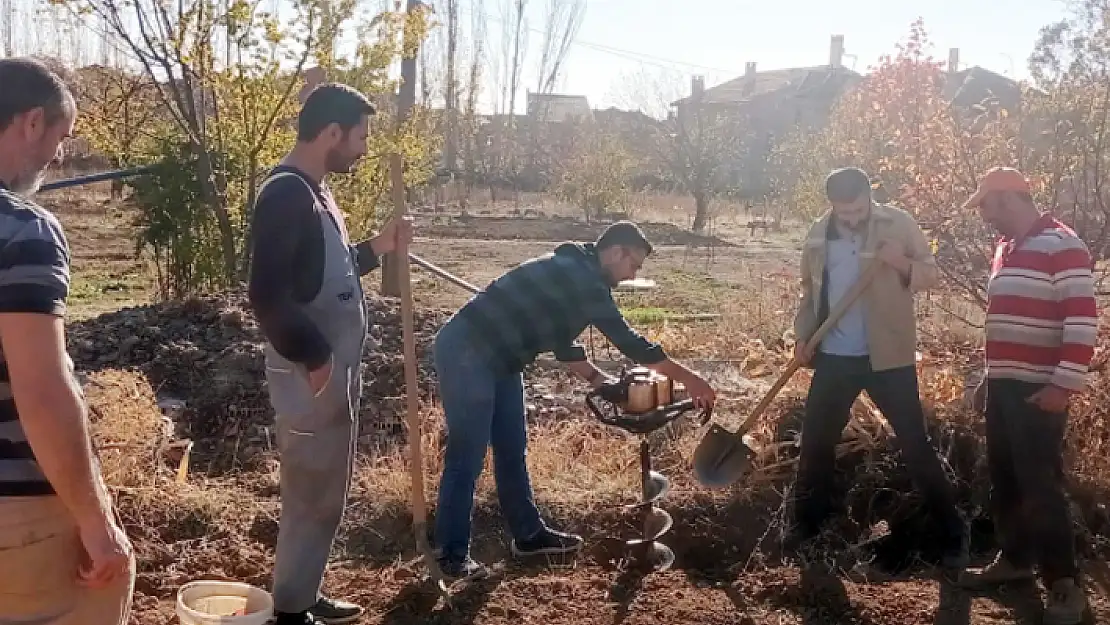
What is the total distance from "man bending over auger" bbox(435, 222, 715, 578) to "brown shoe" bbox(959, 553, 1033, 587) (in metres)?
1.32

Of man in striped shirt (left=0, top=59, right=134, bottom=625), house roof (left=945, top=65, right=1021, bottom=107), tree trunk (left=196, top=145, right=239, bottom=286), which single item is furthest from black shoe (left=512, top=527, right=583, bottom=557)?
house roof (left=945, top=65, right=1021, bottom=107)

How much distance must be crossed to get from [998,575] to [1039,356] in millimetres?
988

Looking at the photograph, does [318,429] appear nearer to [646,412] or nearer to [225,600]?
[225,600]

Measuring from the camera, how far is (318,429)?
3.08 m

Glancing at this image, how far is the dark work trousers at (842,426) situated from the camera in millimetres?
4312

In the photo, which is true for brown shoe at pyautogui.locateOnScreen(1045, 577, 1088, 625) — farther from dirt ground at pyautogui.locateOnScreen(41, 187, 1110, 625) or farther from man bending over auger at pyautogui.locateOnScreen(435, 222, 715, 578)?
man bending over auger at pyautogui.locateOnScreen(435, 222, 715, 578)

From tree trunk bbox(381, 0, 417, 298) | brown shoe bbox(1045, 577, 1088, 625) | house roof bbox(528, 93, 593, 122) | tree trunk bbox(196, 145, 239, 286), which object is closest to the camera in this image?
brown shoe bbox(1045, 577, 1088, 625)

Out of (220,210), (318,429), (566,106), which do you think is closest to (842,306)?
(318,429)

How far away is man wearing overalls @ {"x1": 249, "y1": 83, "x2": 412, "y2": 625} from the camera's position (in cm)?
286

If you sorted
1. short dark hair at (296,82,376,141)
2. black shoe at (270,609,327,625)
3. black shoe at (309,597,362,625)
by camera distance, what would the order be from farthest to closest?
black shoe at (309,597,362,625)
black shoe at (270,609,327,625)
short dark hair at (296,82,376,141)

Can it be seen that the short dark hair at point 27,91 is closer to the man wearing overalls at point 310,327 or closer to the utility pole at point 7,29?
the man wearing overalls at point 310,327

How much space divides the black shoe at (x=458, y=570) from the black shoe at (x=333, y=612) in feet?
1.55

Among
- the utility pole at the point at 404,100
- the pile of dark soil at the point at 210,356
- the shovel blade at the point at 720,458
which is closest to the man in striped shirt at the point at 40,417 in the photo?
the shovel blade at the point at 720,458

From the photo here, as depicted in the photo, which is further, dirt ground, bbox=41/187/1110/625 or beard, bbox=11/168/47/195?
dirt ground, bbox=41/187/1110/625
